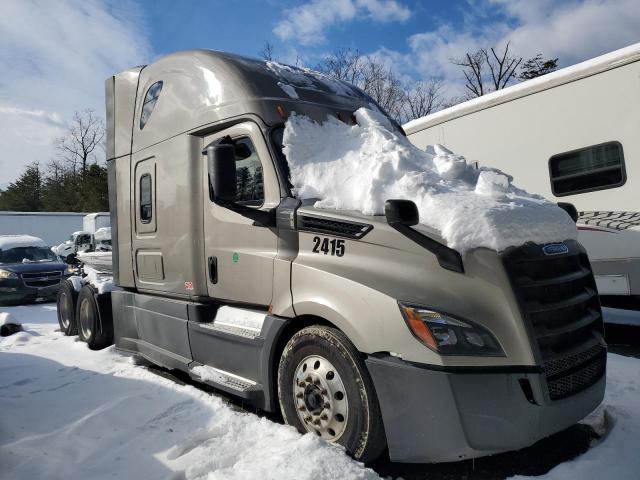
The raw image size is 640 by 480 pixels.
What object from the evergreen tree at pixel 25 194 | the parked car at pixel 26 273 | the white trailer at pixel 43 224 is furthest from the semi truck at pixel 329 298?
the evergreen tree at pixel 25 194

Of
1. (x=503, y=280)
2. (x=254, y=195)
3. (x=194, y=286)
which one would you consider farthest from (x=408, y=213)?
(x=194, y=286)

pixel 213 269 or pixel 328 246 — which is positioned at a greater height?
pixel 328 246

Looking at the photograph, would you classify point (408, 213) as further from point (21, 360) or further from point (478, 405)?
point (21, 360)

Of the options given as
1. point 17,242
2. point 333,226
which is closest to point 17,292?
point 17,242

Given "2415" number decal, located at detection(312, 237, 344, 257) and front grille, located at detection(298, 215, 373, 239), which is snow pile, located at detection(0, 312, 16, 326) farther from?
"2415" number decal, located at detection(312, 237, 344, 257)

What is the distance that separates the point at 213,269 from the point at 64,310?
15.6 feet

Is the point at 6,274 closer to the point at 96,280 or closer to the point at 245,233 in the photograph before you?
the point at 96,280

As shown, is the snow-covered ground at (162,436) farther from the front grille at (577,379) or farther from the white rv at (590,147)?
the white rv at (590,147)

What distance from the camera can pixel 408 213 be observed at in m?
2.91

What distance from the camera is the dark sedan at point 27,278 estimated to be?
12023 millimetres

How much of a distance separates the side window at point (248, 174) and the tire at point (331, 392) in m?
1.18

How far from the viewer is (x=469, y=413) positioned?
8.73 feet

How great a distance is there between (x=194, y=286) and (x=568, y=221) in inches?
122

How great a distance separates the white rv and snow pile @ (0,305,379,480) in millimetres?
4082
